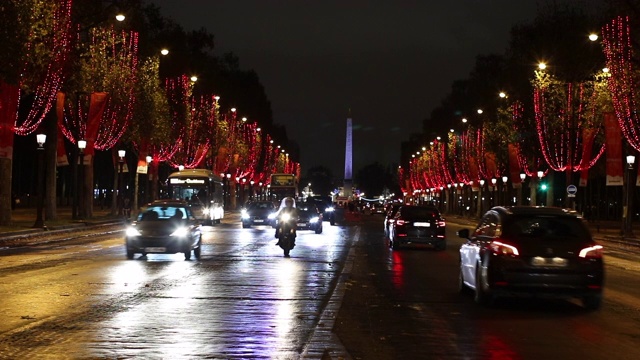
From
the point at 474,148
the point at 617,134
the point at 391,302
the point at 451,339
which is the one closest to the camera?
the point at 451,339

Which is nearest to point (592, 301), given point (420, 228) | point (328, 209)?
point (420, 228)

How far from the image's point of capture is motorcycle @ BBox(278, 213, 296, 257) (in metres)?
31.1

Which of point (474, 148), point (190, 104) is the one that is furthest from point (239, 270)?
point (474, 148)

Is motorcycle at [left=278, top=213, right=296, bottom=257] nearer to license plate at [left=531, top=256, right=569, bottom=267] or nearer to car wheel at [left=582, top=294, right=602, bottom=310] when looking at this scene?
car wheel at [left=582, top=294, right=602, bottom=310]

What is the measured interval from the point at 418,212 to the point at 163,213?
9979 mm

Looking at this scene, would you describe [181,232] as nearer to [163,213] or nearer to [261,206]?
[163,213]

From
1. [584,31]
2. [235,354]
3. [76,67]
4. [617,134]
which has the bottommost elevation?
[235,354]

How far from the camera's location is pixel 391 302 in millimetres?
18094

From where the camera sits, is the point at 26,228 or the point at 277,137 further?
the point at 277,137

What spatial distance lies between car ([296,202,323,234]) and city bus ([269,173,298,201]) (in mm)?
35980

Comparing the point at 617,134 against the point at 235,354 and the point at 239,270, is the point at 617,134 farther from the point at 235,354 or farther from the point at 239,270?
the point at 235,354

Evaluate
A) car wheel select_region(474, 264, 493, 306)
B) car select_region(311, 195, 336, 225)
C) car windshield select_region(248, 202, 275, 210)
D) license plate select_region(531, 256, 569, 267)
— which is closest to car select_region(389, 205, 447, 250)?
car wheel select_region(474, 264, 493, 306)

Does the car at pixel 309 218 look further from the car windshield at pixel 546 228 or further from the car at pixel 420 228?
the car windshield at pixel 546 228

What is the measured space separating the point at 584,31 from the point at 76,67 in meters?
33.5
